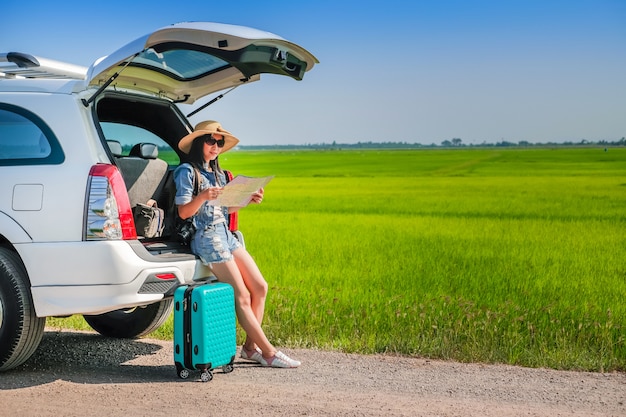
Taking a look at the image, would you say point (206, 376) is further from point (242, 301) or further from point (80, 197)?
point (80, 197)

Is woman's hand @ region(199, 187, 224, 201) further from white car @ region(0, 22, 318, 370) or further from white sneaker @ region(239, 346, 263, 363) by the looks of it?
white sneaker @ region(239, 346, 263, 363)

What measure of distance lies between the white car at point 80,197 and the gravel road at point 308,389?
0.56 meters

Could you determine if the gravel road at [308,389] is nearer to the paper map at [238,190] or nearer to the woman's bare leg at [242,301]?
the woman's bare leg at [242,301]

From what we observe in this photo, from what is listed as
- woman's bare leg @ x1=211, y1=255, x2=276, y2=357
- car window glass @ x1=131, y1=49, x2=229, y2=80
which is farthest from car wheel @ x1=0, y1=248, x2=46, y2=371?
car window glass @ x1=131, y1=49, x2=229, y2=80

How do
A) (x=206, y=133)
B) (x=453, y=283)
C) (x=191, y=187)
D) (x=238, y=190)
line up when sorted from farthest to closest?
(x=453, y=283), (x=206, y=133), (x=191, y=187), (x=238, y=190)

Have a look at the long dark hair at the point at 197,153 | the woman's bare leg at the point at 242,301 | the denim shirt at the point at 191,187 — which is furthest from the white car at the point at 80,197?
the long dark hair at the point at 197,153

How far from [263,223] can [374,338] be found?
13.4 m

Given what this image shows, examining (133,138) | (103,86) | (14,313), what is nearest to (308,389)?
(14,313)

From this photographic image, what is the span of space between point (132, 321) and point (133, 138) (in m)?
1.77

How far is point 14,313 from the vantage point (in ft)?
19.2

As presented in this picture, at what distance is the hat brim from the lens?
6223mm

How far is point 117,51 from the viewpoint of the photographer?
5695mm

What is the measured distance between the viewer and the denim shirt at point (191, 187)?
6094 mm

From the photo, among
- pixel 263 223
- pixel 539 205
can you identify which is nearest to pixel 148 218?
pixel 263 223
